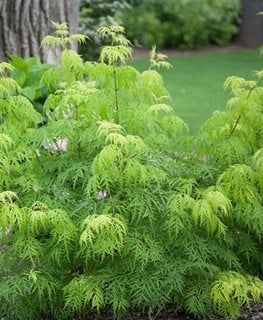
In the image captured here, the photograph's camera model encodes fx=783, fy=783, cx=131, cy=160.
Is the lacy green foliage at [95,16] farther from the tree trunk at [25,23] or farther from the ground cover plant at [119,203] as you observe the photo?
the ground cover plant at [119,203]

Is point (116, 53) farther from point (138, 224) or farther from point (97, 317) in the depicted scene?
point (97, 317)

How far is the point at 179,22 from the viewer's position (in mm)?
19406

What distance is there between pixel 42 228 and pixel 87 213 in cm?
25

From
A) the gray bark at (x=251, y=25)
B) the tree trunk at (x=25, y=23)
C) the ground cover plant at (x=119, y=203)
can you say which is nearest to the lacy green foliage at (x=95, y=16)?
the tree trunk at (x=25, y=23)

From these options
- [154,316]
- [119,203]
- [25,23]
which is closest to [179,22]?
[25,23]

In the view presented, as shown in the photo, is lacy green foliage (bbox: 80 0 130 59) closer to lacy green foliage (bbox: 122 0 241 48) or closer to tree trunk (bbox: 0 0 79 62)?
tree trunk (bbox: 0 0 79 62)

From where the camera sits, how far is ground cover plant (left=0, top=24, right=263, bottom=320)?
395cm

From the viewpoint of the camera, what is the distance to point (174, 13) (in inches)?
765

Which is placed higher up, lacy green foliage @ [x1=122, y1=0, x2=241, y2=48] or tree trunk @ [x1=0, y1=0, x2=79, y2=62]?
tree trunk @ [x1=0, y1=0, x2=79, y2=62]

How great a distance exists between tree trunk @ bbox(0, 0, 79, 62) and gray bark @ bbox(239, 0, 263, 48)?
41.7 feet

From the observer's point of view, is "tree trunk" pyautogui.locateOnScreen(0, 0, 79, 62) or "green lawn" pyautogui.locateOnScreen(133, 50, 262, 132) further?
"green lawn" pyautogui.locateOnScreen(133, 50, 262, 132)

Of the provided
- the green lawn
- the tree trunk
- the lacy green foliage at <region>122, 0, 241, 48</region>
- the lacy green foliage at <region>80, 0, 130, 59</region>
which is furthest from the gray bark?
the tree trunk

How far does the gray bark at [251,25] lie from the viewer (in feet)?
64.6

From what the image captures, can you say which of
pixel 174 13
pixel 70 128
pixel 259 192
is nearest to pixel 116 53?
pixel 70 128
